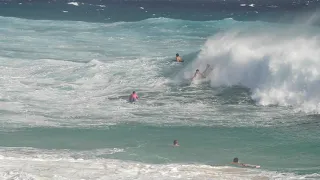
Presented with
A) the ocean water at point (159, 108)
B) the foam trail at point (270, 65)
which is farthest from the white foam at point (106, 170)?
the foam trail at point (270, 65)

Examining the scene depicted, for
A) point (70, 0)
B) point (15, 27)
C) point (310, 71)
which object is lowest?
point (310, 71)

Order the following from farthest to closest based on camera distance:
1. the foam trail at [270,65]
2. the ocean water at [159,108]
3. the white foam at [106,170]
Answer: the foam trail at [270,65] < the ocean water at [159,108] < the white foam at [106,170]

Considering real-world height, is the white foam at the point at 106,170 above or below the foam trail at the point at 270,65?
below

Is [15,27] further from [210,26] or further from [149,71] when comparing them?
[149,71]

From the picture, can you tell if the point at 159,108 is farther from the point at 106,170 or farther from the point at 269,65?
the point at 106,170

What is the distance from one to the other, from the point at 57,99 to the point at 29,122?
14.9ft

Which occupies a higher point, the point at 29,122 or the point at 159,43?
the point at 159,43

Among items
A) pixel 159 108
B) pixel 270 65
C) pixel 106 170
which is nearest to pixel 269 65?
pixel 270 65

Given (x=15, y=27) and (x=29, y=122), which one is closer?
(x=29, y=122)

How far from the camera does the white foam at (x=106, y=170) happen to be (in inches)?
744

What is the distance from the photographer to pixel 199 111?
2778 cm

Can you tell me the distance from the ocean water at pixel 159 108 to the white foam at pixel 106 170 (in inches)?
1.2

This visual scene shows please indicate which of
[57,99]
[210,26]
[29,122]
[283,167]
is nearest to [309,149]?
[283,167]

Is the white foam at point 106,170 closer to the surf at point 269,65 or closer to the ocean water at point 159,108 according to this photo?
the ocean water at point 159,108
